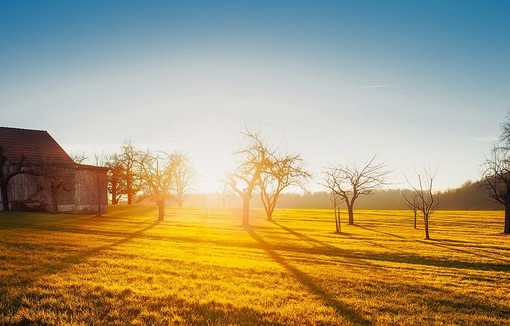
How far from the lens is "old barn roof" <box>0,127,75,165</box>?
4025 centimetres

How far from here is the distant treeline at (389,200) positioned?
113838 mm

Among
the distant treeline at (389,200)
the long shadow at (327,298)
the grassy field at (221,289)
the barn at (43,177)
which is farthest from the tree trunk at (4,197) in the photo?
the distant treeline at (389,200)

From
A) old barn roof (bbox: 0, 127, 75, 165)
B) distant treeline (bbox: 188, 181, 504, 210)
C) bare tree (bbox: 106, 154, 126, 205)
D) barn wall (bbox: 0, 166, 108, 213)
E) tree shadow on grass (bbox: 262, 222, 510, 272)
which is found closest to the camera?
tree shadow on grass (bbox: 262, 222, 510, 272)

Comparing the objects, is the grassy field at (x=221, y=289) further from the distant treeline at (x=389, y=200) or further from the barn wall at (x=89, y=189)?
the distant treeline at (x=389, y=200)

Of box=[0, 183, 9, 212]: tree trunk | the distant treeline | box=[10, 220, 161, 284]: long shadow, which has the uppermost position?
box=[0, 183, 9, 212]: tree trunk

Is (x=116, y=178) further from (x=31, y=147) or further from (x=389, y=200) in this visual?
(x=389, y=200)

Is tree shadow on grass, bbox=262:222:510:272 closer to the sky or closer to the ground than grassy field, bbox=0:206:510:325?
closer to the ground

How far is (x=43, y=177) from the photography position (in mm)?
39875

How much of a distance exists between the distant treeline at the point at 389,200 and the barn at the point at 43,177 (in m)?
53.2

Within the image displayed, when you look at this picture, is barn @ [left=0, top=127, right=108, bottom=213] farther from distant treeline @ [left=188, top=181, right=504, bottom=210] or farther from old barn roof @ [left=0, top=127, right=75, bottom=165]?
distant treeline @ [left=188, top=181, right=504, bottom=210]

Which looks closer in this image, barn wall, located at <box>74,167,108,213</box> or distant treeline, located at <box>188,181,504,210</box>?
barn wall, located at <box>74,167,108,213</box>

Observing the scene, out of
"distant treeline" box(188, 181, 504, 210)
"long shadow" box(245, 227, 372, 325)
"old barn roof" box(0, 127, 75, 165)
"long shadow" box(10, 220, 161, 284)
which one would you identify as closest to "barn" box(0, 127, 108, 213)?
"old barn roof" box(0, 127, 75, 165)

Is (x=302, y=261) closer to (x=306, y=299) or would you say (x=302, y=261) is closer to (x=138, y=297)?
(x=306, y=299)

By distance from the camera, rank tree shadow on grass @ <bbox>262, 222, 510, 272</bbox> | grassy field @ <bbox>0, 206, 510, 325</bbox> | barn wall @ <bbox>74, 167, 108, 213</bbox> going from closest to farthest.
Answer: grassy field @ <bbox>0, 206, 510, 325</bbox> → tree shadow on grass @ <bbox>262, 222, 510, 272</bbox> → barn wall @ <bbox>74, 167, 108, 213</bbox>
